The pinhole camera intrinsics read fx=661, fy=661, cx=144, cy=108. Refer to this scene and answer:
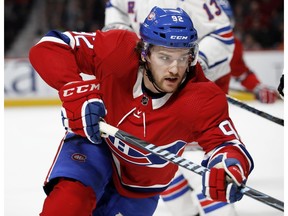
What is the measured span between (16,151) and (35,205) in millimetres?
1272

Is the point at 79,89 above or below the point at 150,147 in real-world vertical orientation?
above

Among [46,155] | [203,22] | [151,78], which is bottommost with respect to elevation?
[46,155]

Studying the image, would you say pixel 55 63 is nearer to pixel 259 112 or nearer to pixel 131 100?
pixel 131 100

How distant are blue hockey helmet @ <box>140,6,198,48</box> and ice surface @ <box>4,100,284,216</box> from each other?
118 cm

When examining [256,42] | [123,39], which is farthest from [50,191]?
[256,42]

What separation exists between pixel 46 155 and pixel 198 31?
1.76 m

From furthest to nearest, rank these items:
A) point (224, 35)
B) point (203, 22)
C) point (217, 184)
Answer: point (224, 35) < point (203, 22) < point (217, 184)

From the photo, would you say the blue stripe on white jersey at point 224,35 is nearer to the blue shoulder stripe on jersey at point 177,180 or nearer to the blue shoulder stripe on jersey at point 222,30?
the blue shoulder stripe on jersey at point 222,30

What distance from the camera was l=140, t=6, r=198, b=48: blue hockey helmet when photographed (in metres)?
2.19

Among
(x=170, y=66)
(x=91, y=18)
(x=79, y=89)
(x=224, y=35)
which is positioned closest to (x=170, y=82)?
(x=170, y=66)

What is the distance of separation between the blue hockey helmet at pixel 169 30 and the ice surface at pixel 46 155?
1.18m

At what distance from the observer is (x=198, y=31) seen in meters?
3.29

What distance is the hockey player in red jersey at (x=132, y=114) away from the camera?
2156 millimetres

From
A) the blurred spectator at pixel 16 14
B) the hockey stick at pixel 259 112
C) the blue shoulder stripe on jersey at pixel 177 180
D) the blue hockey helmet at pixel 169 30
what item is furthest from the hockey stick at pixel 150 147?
the blurred spectator at pixel 16 14
